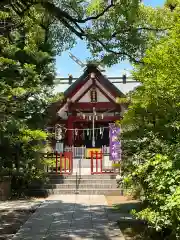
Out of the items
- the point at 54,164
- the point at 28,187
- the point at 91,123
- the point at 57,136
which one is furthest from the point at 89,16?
the point at 91,123

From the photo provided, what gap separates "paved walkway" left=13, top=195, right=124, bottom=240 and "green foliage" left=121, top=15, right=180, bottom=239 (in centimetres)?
120

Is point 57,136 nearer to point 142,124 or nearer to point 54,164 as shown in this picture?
point 54,164

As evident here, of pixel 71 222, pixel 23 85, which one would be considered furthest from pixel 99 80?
pixel 71 222

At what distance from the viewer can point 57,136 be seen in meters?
26.2

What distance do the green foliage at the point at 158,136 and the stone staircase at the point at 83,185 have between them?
21.3 feet

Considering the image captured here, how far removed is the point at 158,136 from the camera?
24.1 feet

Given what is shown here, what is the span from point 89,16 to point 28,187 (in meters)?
8.93

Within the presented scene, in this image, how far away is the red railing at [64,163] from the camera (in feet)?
55.9

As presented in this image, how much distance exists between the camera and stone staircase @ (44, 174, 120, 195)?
49.9 ft

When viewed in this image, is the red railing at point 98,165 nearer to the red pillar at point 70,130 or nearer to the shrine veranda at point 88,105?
the shrine veranda at point 88,105

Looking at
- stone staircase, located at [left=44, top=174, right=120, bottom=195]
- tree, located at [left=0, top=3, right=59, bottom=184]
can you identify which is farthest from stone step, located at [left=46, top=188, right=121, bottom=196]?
tree, located at [left=0, top=3, right=59, bottom=184]

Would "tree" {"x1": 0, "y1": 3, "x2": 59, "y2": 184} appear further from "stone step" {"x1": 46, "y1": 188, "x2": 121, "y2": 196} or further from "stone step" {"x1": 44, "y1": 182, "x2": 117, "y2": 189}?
"stone step" {"x1": 46, "y1": 188, "x2": 121, "y2": 196}

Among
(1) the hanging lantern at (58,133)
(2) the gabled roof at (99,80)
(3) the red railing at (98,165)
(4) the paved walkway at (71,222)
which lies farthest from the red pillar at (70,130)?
(4) the paved walkway at (71,222)

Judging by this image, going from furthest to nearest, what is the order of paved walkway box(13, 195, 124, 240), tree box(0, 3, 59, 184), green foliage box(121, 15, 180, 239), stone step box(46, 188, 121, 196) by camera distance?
stone step box(46, 188, 121, 196), tree box(0, 3, 59, 184), paved walkway box(13, 195, 124, 240), green foliage box(121, 15, 180, 239)
